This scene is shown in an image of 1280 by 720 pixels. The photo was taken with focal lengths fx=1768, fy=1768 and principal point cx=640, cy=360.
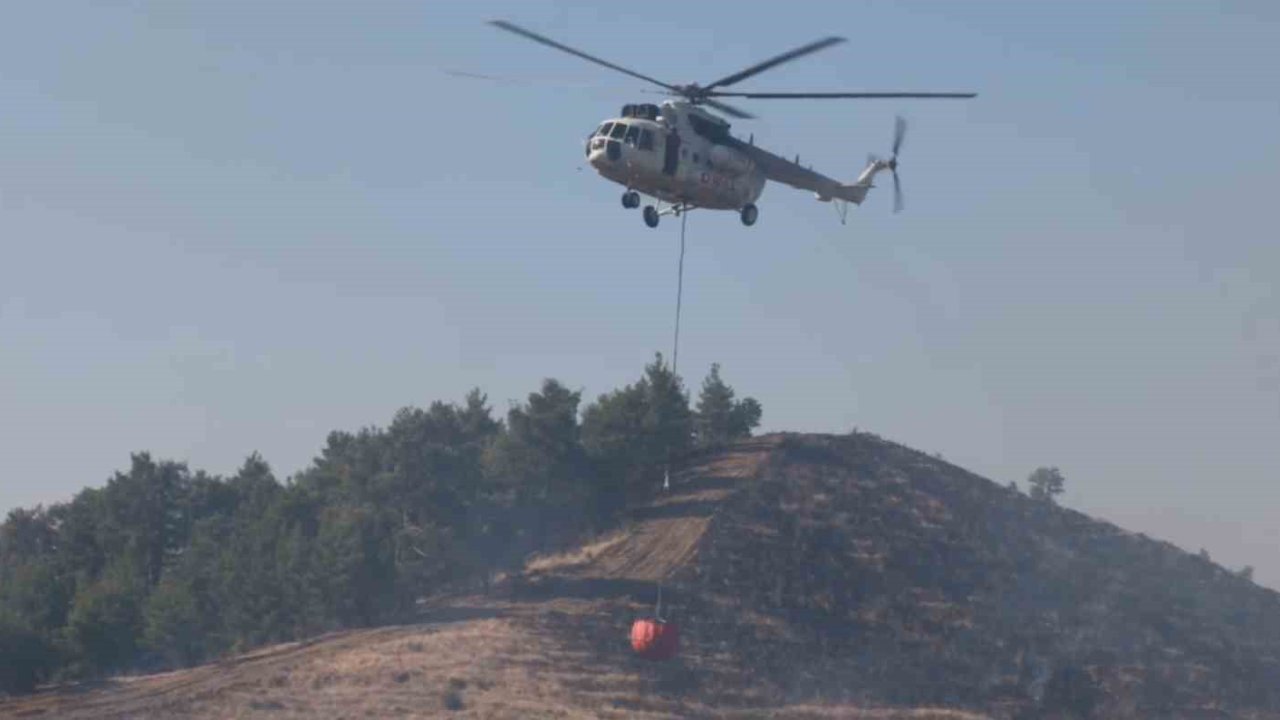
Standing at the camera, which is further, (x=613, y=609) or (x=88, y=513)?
(x=88, y=513)

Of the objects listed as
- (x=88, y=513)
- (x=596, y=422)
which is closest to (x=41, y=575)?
(x=88, y=513)

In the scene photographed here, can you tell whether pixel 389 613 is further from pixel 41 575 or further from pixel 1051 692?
pixel 1051 692

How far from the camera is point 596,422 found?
7788cm

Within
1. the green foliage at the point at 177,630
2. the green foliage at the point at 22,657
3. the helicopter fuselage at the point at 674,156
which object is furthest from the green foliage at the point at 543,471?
the helicopter fuselage at the point at 674,156

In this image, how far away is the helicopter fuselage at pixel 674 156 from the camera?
4550cm

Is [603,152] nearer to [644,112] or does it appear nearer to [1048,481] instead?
[644,112]

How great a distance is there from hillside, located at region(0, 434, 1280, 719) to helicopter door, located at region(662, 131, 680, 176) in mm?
17024

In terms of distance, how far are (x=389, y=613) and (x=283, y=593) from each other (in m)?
4.28

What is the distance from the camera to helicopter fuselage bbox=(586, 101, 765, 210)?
149ft

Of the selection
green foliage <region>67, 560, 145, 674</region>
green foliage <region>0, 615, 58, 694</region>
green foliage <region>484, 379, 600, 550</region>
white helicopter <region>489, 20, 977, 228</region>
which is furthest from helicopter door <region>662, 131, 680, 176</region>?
green foliage <region>67, 560, 145, 674</region>

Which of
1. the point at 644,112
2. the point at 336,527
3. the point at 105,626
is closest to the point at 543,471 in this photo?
the point at 336,527

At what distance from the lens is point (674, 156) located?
46.1m

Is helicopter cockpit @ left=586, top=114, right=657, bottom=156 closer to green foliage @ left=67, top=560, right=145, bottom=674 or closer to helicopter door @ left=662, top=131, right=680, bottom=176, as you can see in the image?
helicopter door @ left=662, top=131, right=680, bottom=176

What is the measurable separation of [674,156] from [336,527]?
25.8 m
